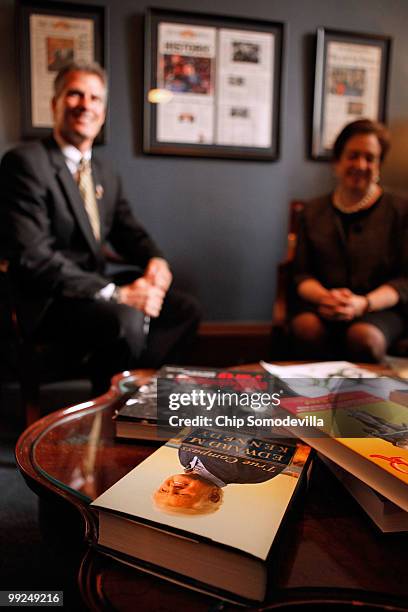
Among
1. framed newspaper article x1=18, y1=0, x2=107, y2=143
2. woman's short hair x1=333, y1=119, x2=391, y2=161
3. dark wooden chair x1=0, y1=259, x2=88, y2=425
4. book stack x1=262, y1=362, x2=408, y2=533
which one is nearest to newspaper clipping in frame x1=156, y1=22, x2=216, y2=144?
framed newspaper article x1=18, y1=0, x2=107, y2=143

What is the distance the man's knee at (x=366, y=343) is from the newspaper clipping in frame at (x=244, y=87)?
3.65 ft

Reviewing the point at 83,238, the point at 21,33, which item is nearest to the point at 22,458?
the point at 83,238

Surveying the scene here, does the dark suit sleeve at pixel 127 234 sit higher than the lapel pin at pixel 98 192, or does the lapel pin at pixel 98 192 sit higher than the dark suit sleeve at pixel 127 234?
the lapel pin at pixel 98 192

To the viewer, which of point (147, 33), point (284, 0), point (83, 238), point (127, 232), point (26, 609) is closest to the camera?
point (26, 609)

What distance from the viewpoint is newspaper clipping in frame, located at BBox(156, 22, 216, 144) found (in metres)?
2.13

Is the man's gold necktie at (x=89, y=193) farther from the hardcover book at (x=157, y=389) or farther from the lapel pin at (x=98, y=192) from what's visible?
the hardcover book at (x=157, y=389)

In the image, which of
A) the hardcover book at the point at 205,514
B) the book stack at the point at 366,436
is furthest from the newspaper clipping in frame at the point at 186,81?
the hardcover book at the point at 205,514

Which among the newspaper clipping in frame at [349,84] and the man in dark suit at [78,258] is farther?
the newspaper clipping in frame at [349,84]

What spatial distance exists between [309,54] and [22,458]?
86.8 inches

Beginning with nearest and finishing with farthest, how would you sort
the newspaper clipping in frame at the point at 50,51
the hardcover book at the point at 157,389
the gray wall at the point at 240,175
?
the hardcover book at the point at 157,389 → the newspaper clipping in frame at the point at 50,51 → the gray wall at the point at 240,175

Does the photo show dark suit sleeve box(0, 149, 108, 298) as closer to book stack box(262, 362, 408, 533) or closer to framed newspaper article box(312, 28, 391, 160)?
book stack box(262, 362, 408, 533)

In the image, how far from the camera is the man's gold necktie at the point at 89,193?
1737 mm

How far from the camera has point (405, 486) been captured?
0.50 metres

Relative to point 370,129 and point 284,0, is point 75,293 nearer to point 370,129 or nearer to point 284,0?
point 370,129
